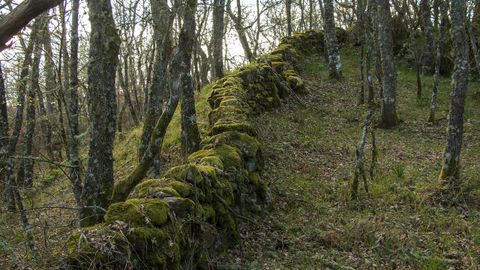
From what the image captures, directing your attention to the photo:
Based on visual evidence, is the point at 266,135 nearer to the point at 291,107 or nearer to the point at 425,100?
the point at 291,107

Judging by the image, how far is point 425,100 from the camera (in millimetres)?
16172

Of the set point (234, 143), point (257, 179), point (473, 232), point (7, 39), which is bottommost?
point (473, 232)

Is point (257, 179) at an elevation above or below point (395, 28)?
below

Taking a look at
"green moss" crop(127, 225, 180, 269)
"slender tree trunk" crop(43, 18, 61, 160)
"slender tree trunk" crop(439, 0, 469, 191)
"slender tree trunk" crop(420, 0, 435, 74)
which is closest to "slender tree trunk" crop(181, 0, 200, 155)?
"slender tree trunk" crop(43, 18, 61, 160)

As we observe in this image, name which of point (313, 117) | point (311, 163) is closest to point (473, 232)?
point (311, 163)

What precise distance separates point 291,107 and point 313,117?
0.92 m

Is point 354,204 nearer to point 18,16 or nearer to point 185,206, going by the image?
point 185,206

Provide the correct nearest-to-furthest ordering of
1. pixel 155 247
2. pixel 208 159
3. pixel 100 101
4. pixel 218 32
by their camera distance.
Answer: pixel 155 247, pixel 100 101, pixel 208 159, pixel 218 32

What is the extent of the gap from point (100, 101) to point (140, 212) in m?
2.11

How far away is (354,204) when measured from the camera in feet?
26.1

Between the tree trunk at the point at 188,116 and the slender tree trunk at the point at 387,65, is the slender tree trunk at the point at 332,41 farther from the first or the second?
the tree trunk at the point at 188,116

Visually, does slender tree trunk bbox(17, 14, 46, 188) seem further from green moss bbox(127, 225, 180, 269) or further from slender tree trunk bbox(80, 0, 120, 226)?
green moss bbox(127, 225, 180, 269)

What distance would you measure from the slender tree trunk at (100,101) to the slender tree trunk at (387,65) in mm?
9634

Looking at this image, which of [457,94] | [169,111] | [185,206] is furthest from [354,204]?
[185,206]
